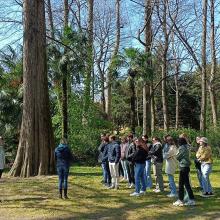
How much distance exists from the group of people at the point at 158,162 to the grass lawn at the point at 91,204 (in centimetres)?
33

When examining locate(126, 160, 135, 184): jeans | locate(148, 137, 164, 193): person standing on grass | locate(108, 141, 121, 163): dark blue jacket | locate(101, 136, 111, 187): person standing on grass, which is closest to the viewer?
locate(148, 137, 164, 193): person standing on grass

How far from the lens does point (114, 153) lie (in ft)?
48.5

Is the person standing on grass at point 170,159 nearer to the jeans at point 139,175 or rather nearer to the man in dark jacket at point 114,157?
the jeans at point 139,175

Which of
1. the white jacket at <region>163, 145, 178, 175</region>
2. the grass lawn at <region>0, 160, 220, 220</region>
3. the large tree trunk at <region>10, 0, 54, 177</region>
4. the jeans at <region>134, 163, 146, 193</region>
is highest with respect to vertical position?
the large tree trunk at <region>10, 0, 54, 177</region>

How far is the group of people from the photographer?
476 inches

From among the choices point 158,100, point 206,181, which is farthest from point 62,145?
point 158,100

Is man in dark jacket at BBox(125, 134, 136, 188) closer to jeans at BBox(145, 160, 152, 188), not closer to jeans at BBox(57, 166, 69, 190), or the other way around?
jeans at BBox(145, 160, 152, 188)

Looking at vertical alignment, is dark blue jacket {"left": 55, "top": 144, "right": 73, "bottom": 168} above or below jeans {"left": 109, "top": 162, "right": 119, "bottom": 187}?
above

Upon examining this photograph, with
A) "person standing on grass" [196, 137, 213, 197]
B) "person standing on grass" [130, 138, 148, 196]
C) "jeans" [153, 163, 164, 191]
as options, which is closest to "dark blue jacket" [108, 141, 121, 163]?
"person standing on grass" [130, 138, 148, 196]

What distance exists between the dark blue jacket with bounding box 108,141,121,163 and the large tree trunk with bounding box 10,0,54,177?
4683mm

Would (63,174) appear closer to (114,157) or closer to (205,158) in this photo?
(114,157)

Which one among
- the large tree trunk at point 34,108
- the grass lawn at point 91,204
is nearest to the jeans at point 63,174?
the grass lawn at point 91,204

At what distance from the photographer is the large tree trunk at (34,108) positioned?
18.8 m

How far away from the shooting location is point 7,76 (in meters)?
26.6
